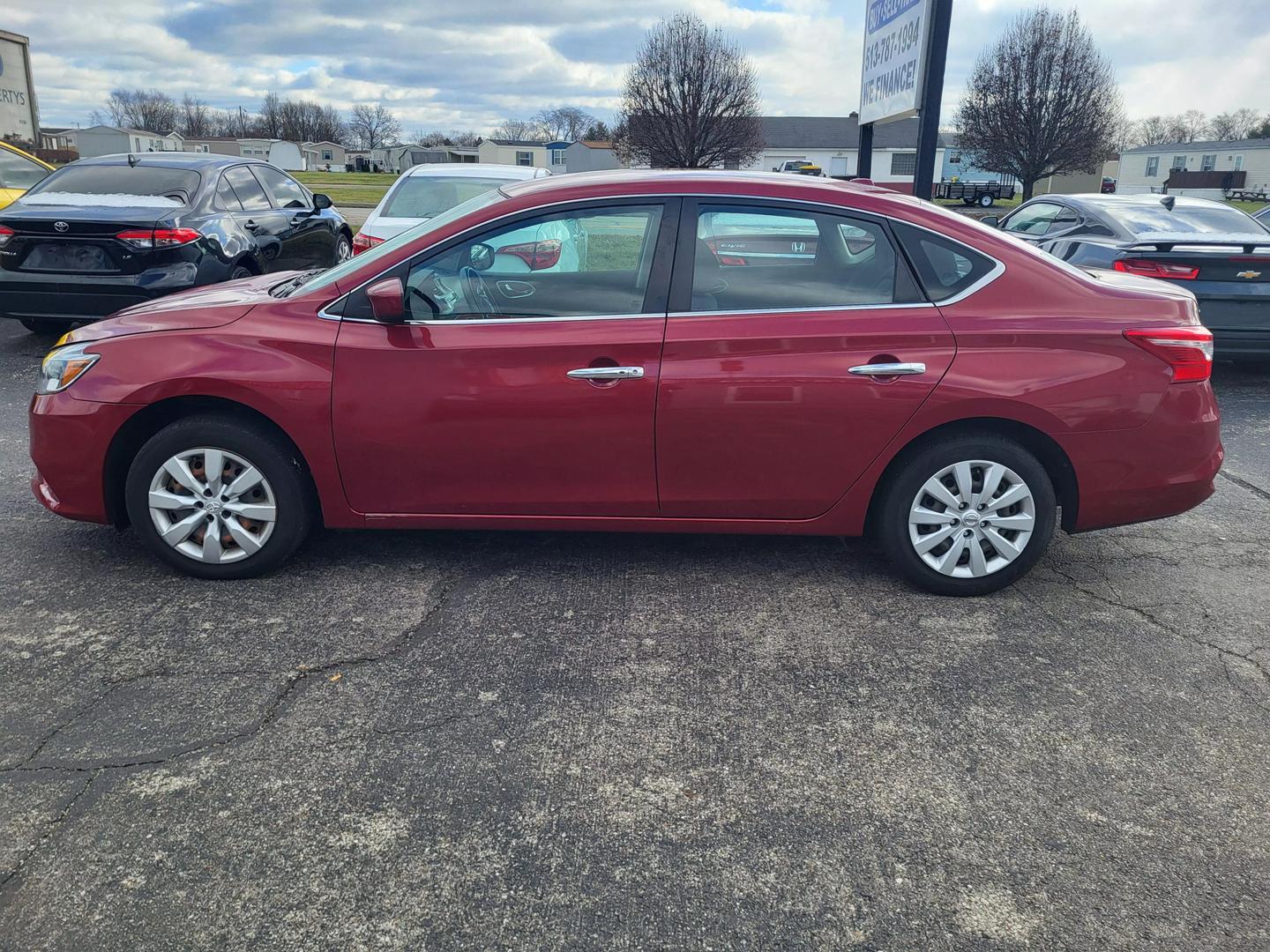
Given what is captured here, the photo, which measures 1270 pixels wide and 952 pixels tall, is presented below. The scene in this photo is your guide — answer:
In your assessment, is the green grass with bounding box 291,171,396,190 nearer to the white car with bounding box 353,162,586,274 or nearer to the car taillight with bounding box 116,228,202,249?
the white car with bounding box 353,162,586,274

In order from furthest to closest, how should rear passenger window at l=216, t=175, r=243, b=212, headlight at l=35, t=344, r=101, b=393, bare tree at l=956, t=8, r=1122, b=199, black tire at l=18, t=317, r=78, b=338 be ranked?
bare tree at l=956, t=8, r=1122, b=199, black tire at l=18, t=317, r=78, b=338, rear passenger window at l=216, t=175, r=243, b=212, headlight at l=35, t=344, r=101, b=393

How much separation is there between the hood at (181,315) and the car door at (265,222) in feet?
15.3

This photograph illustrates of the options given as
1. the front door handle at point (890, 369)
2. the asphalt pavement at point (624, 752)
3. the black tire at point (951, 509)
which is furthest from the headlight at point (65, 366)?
the black tire at point (951, 509)

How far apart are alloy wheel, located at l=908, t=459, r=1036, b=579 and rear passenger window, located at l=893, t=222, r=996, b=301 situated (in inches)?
28.7

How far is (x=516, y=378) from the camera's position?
13.0ft

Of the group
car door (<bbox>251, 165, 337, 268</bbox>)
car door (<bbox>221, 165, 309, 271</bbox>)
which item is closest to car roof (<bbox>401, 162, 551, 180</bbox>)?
car door (<bbox>251, 165, 337, 268</bbox>)

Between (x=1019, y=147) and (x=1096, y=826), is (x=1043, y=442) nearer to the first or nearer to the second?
(x=1096, y=826)

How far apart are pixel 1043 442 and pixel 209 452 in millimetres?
3381

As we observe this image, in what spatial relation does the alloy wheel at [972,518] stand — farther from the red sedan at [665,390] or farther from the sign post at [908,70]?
the sign post at [908,70]

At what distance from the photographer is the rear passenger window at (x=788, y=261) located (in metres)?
4.03

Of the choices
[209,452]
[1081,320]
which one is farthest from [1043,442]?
[209,452]

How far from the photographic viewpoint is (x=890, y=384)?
3.95 metres

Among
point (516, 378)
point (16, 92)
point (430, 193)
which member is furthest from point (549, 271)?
point (16, 92)

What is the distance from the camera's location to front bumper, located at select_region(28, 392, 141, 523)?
4.08 metres
